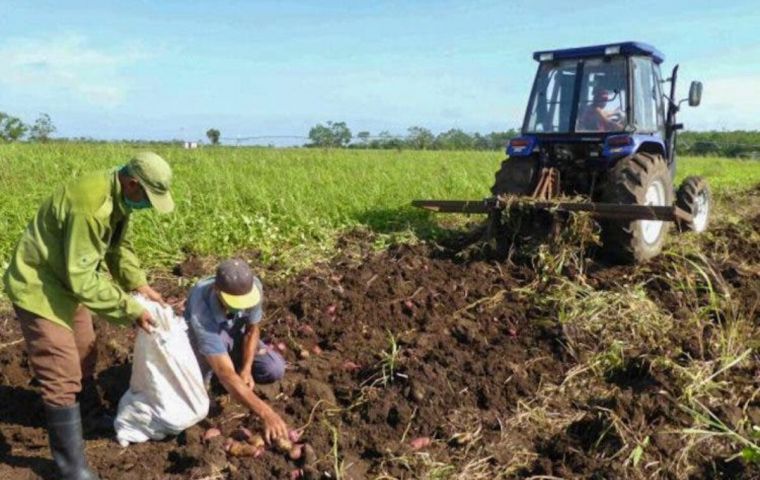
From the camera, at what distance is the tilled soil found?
321 cm

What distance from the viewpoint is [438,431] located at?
350cm

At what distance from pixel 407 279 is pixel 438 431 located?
7.52 feet

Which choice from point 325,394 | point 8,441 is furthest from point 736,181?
point 8,441

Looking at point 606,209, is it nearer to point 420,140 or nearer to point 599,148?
point 599,148

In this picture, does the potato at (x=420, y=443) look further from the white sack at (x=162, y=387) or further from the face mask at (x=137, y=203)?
the face mask at (x=137, y=203)

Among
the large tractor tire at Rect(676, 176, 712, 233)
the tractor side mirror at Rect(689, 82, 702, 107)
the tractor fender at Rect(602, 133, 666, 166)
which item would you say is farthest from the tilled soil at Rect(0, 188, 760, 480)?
the tractor side mirror at Rect(689, 82, 702, 107)

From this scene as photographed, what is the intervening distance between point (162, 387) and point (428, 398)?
4.29ft

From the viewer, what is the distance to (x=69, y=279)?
3197 millimetres

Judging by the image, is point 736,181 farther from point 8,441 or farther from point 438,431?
point 8,441

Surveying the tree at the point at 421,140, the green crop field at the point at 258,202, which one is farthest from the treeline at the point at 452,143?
the green crop field at the point at 258,202

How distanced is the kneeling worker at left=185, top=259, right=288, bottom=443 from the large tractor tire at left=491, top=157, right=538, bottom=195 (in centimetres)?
312

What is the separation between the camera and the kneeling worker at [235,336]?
11.0 feet

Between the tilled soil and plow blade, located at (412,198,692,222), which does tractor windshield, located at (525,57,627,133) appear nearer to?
plow blade, located at (412,198,692,222)

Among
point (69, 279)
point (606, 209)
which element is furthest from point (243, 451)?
point (606, 209)
